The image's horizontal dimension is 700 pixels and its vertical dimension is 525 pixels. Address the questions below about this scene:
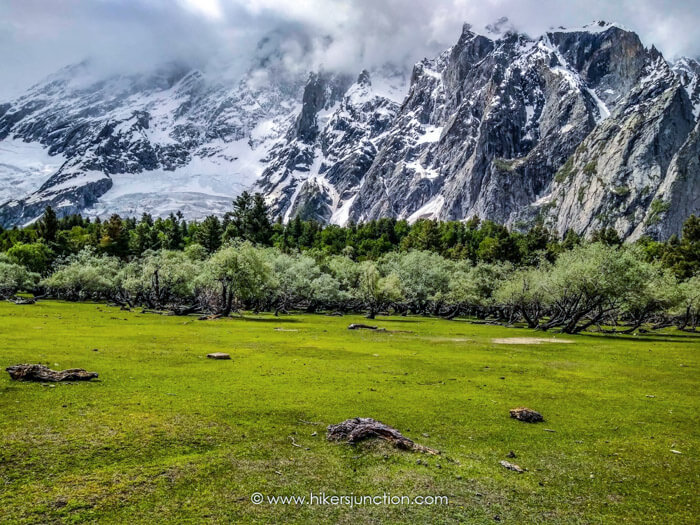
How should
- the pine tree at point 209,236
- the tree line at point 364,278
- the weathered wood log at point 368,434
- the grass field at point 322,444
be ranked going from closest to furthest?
the grass field at point 322,444
the weathered wood log at point 368,434
the tree line at point 364,278
the pine tree at point 209,236

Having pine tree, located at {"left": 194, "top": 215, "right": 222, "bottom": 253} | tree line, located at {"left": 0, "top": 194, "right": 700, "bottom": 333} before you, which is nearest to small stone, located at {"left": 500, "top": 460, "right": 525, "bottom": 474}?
tree line, located at {"left": 0, "top": 194, "right": 700, "bottom": 333}

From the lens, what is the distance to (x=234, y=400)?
15.6 meters

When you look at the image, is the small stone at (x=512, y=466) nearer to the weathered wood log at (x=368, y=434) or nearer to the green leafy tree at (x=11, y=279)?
the weathered wood log at (x=368, y=434)

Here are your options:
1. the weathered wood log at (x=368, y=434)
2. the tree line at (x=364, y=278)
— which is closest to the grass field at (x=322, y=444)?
the weathered wood log at (x=368, y=434)

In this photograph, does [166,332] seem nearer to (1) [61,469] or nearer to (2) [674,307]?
(1) [61,469]

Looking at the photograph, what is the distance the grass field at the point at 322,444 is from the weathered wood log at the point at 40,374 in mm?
825

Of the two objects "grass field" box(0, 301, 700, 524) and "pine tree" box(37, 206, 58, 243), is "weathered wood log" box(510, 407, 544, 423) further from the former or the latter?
"pine tree" box(37, 206, 58, 243)

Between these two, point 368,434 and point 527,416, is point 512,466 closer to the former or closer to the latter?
point 368,434

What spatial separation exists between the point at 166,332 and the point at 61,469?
29.4 metres

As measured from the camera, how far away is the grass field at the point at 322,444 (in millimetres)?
9000

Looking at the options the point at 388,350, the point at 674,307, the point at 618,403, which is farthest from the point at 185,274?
the point at 674,307

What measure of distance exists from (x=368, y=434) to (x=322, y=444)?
1.28 m

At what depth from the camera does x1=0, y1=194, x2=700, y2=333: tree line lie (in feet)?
178

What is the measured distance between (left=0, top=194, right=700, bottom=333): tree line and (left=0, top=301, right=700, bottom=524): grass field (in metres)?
32.2
